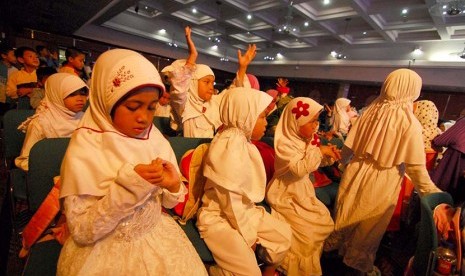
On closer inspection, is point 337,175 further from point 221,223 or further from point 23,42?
point 23,42

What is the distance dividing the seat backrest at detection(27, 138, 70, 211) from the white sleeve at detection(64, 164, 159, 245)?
2.14 feet

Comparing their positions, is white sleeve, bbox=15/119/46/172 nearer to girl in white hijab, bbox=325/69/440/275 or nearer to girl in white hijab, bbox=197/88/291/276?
girl in white hijab, bbox=197/88/291/276

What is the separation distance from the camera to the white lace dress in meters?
0.93

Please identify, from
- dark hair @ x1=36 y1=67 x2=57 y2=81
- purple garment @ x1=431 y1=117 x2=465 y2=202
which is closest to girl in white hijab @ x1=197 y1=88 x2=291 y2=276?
purple garment @ x1=431 y1=117 x2=465 y2=202

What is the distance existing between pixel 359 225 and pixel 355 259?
0.29 metres

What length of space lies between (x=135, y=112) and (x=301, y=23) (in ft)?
32.0

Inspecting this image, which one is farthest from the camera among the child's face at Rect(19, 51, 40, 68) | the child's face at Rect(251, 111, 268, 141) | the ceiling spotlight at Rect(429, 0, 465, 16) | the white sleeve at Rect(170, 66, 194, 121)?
the ceiling spotlight at Rect(429, 0, 465, 16)

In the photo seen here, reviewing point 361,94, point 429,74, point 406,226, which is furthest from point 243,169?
point 361,94

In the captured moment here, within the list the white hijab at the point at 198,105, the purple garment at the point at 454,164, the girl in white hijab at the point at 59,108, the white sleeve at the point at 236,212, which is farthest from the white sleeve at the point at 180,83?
the purple garment at the point at 454,164

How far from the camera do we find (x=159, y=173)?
980mm

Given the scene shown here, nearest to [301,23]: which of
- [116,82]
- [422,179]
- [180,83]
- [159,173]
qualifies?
[180,83]

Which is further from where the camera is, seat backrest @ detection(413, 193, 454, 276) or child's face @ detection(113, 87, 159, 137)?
seat backrest @ detection(413, 193, 454, 276)

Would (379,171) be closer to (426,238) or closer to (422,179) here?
(422,179)

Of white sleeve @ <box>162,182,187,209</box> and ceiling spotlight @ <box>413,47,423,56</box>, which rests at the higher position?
ceiling spotlight @ <box>413,47,423,56</box>
